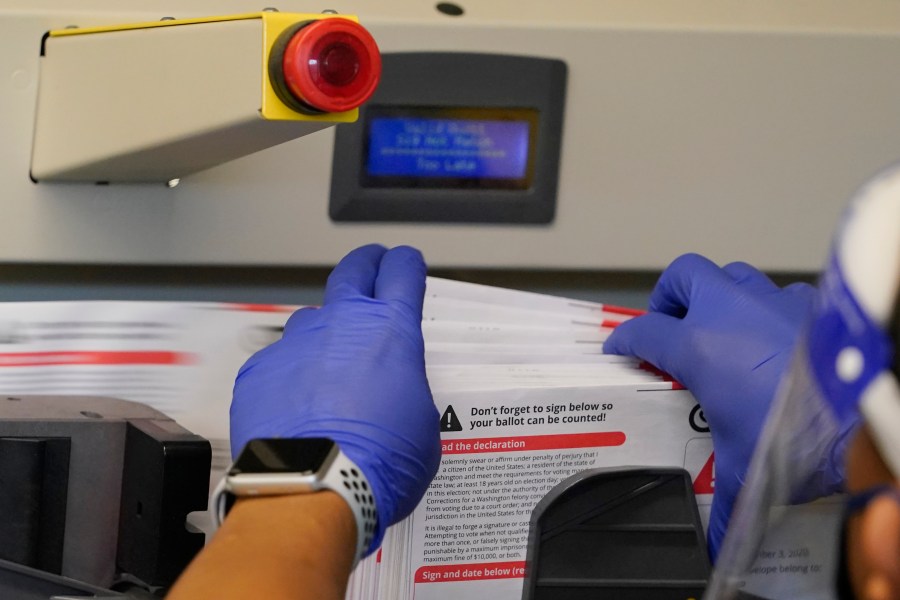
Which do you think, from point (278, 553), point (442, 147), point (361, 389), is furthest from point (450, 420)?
point (442, 147)

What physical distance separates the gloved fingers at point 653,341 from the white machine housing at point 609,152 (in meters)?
0.12

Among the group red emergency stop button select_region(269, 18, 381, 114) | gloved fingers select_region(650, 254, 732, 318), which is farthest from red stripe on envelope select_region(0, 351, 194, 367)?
gloved fingers select_region(650, 254, 732, 318)

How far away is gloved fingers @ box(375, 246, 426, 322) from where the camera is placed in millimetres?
807

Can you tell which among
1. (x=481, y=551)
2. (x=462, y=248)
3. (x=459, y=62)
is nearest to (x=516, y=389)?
(x=481, y=551)

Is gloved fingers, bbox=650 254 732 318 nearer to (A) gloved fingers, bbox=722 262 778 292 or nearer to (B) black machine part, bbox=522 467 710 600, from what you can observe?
(A) gloved fingers, bbox=722 262 778 292

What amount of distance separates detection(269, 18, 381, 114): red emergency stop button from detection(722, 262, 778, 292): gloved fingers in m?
0.41

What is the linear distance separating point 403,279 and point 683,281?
0.26 metres

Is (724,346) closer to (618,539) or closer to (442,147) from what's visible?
(618,539)

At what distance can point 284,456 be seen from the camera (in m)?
0.65

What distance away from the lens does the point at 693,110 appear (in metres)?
0.97

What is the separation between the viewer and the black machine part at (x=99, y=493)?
704 mm

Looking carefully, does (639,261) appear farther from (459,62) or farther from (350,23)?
(350,23)

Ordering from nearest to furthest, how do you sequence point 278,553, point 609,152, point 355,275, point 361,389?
point 278,553 < point 361,389 < point 355,275 < point 609,152

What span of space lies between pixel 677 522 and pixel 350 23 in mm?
476
